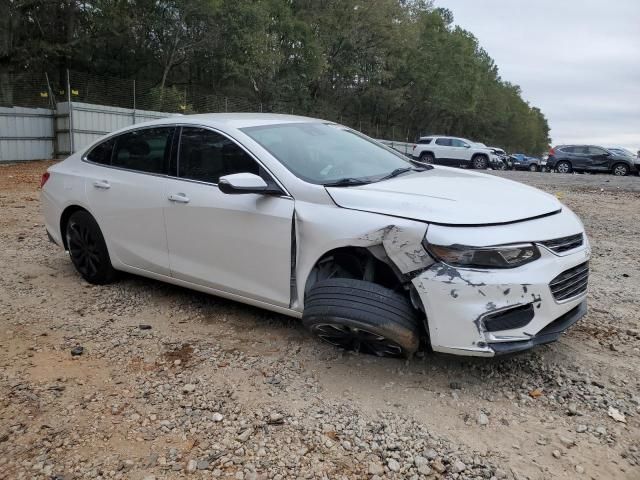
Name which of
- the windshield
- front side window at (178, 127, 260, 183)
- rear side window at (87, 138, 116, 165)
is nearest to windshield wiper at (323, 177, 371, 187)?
the windshield

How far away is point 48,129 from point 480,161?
20.3m

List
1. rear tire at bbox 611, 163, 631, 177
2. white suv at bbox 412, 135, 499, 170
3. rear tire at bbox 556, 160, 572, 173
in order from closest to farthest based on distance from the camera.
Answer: rear tire at bbox 611, 163, 631, 177
rear tire at bbox 556, 160, 572, 173
white suv at bbox 412, 135, 499, 170

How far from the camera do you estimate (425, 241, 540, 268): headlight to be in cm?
283

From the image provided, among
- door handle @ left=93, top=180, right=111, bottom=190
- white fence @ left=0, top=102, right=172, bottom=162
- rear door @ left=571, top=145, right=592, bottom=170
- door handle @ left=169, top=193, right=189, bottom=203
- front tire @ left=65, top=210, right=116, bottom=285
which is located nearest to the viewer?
door handle @ left=169, top=193, right=189, bottom=203

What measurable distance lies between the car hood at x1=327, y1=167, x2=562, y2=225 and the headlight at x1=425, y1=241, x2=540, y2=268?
15 centimetres

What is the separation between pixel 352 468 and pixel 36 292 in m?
3.49

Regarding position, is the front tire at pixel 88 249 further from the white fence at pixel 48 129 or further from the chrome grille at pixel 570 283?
the white fence at pixel 48 129

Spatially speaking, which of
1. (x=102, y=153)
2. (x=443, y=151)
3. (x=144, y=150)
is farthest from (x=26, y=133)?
(x=443, y=151)

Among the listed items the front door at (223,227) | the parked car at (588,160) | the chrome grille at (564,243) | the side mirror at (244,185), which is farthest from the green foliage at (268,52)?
the chrome grille at (564,243)

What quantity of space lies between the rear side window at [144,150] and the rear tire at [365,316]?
72.6 inches

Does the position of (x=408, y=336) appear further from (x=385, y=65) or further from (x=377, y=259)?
(x=385, y=65)

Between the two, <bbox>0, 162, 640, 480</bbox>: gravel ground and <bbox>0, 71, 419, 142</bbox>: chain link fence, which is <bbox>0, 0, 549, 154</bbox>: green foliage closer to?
<bbox>0, 71, 419, 142</bbox>: chain link fence

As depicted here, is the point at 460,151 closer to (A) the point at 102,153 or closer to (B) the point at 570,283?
(A) the point at 102,153

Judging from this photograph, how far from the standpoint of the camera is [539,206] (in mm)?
3289
